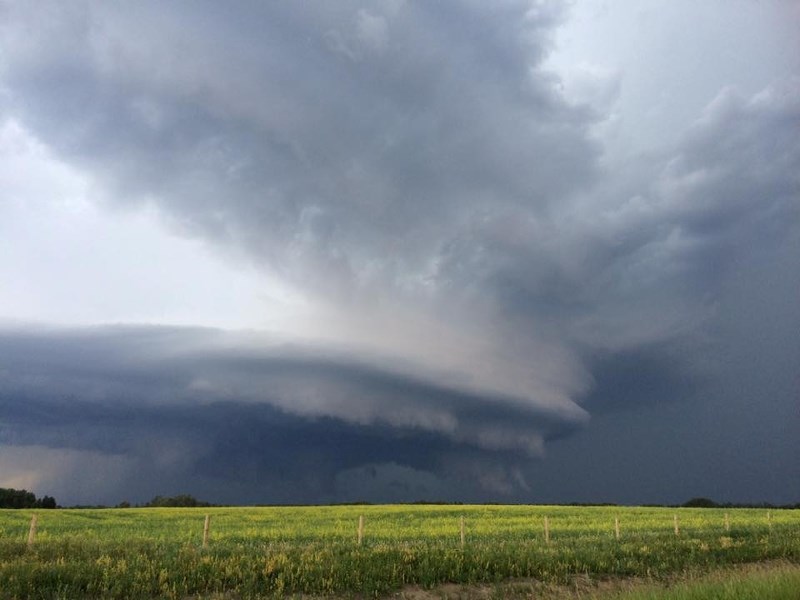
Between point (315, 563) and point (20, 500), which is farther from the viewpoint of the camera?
point (20, 500)

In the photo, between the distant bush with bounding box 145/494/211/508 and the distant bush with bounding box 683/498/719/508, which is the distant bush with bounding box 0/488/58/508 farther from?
the distant bush with bounding box 683/498/719/508

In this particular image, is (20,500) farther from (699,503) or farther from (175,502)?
(699,503)

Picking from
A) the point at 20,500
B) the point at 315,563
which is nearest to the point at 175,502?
the point at 20,500

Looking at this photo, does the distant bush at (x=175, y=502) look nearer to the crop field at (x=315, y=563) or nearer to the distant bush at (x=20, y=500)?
the distant bush at (x=20, y=500)

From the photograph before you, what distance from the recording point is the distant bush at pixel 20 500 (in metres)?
109

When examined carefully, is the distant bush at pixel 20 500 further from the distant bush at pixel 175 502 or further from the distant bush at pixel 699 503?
the distant bush at pixel 699 503

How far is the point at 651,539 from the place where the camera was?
34.7 meters

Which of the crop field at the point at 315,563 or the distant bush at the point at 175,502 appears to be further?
the distant bush at the point at 175,502

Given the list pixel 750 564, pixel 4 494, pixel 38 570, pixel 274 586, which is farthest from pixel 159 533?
pixel 4 494

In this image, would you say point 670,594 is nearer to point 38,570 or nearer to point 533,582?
point 533,582

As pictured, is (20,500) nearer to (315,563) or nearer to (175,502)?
(175,502)

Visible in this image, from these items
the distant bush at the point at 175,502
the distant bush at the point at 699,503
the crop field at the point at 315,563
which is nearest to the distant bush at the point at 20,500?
the distant bush at the point at 175,502

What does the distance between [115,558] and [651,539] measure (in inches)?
1102

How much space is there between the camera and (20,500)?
11688 cm
